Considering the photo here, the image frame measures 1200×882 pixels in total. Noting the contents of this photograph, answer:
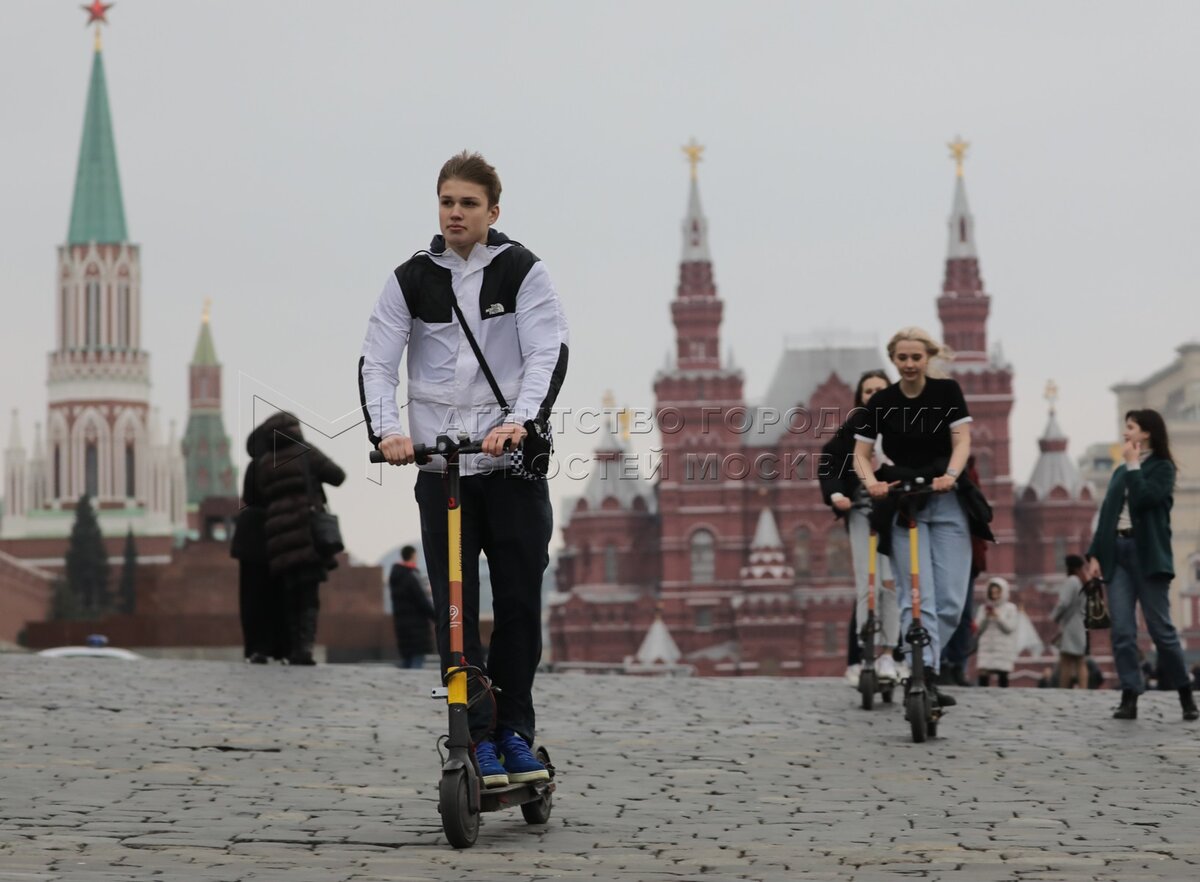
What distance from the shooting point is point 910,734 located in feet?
29.9

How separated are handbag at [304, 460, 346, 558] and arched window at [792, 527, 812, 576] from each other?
74.9 metres

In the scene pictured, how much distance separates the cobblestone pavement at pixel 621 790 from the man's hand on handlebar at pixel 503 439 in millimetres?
1019

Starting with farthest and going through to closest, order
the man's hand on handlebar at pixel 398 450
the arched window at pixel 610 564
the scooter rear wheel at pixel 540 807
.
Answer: the arched window at pixel 610 564 < the scooter rear wheel at pixel 540 807 < the man's hand on handlebar at pixel 398 450

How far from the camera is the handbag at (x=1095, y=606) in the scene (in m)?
10.7

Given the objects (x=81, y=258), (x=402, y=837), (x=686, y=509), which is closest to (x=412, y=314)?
(x=402, y=837)

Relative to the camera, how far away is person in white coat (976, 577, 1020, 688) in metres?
20.2

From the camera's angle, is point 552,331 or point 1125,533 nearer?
point 552,331

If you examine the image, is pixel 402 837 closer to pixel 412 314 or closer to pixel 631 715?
pixel 412 314

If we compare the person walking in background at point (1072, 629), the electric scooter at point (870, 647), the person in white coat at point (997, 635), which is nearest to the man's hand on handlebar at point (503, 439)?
the electric scooter at point (870, 647)

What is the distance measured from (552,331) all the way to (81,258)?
107 meters

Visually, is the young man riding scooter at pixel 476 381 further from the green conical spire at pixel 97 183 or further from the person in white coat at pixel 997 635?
the green conical spire at pixel 97 183

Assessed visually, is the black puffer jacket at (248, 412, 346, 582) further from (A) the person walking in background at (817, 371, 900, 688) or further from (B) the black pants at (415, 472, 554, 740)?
(B) the black pants at (415, 472, 554, 740)

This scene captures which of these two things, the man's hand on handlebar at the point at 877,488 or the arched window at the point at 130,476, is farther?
the arched window at the point at 130,476

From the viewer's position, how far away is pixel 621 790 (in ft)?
23.7
